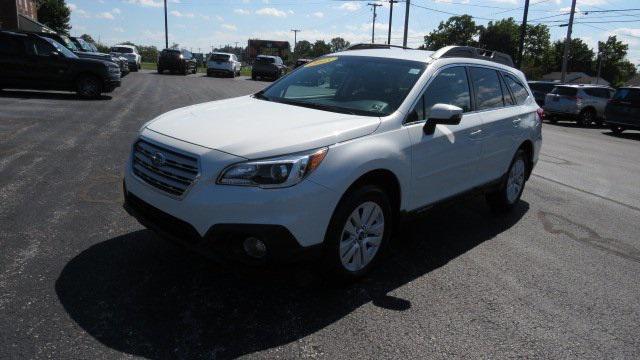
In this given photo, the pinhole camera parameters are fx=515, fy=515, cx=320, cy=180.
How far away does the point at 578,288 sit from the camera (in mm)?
4145

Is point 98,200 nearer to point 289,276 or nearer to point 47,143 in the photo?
point 289,276

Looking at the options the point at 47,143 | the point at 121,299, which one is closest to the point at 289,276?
the point at 121,299

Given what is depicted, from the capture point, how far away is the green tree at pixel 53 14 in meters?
71.1

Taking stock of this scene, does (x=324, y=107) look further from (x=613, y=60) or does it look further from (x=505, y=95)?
(x=613, y=60)

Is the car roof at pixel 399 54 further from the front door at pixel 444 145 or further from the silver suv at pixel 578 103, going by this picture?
the silver suv at pixel 578 103

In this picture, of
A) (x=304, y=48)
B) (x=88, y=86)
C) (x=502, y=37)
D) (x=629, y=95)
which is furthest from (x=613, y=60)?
(x=88, y=86)

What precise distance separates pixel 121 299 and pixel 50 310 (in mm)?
419

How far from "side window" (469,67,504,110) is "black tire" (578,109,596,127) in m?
17.2

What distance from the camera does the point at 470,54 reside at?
5.32 m

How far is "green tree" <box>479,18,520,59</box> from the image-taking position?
104438 millimetres

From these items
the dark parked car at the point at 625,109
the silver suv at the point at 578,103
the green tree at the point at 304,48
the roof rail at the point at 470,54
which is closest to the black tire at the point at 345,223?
the roof rail at the point at 470,54

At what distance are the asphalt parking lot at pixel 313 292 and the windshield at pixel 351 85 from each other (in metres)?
1.21

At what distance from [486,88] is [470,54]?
0.39m

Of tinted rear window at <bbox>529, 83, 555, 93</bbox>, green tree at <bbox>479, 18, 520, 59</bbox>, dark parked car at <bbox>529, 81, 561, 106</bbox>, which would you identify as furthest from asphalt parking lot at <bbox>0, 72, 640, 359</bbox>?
green tree at <bbox>479, 18, 520, 59</bbox>
